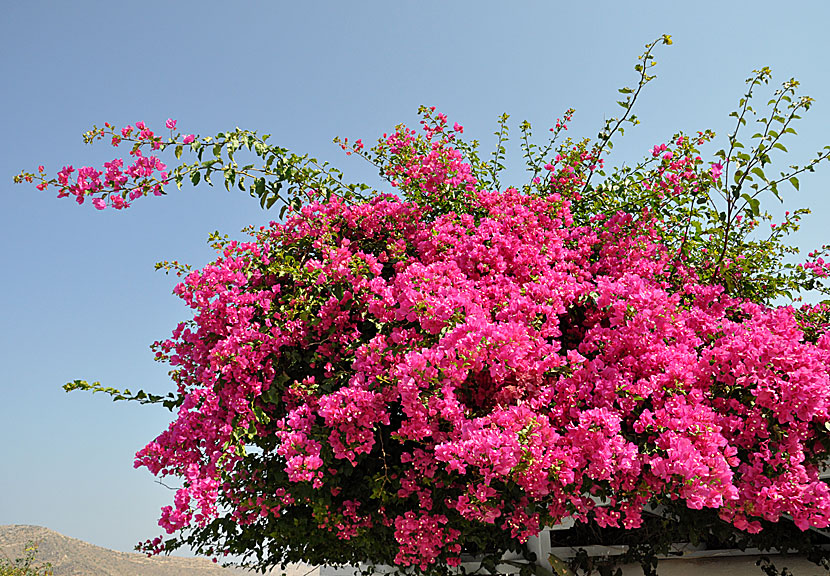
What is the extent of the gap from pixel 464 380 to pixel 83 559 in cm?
1841

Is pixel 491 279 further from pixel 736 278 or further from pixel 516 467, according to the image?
pixel 736 278

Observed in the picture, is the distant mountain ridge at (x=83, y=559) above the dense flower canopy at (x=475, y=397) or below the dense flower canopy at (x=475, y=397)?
below

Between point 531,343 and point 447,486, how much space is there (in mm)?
993

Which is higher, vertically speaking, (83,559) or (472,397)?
(472,397)

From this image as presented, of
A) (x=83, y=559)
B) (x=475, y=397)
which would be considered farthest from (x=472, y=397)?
(x=83, y=559)

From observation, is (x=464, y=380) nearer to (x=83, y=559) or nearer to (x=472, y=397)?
(x=472, y=397)

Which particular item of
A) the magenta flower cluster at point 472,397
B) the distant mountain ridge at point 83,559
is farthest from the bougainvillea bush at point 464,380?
the distant mountain ridge at point 83,559

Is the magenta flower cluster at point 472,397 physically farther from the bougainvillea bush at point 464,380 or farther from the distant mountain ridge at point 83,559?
the distant mountain ridge at point 83,559

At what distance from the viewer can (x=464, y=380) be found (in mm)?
3398

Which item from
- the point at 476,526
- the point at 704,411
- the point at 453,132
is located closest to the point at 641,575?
the point at 476,526

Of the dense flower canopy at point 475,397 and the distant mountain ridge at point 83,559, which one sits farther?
the distant mountain ridge at point 83,559

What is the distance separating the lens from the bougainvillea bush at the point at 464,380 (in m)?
3.47

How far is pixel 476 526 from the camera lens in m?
4.22

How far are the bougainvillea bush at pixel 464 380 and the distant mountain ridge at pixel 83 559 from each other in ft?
45.5
